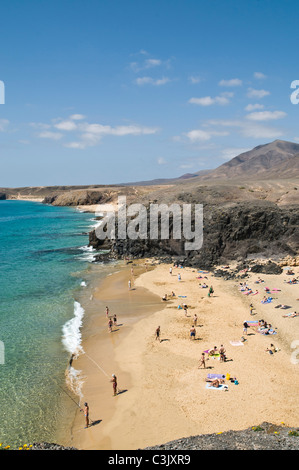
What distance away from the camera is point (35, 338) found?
2350 centimetres

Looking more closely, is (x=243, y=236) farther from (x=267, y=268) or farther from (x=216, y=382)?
(x=216, y=382)

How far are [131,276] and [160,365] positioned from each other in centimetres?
1957

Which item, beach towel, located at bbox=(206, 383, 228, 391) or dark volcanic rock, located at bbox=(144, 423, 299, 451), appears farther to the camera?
beach towel, located at bbox=(206, 383, 228, 391)

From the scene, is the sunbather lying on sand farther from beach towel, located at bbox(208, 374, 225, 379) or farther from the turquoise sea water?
the turquoise sea water

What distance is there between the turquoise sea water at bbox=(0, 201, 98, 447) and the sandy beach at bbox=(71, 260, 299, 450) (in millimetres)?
1472

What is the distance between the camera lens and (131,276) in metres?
38.7

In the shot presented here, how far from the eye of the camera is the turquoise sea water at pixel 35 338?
614 inches

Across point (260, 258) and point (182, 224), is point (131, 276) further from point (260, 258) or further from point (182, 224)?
point (260, 258)

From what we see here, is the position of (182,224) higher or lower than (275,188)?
lower

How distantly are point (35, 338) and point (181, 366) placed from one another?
430 inches

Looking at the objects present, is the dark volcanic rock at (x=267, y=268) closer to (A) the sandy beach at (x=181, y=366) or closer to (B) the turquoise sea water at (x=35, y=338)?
(A) the sandy beach at (x=181, y=366)

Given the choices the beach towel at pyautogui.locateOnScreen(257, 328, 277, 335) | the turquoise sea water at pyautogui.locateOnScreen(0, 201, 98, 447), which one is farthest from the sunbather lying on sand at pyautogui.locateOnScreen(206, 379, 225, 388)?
the turquoise sea water at pyautogui.locateOnScreen(0, 201, 98, 447)

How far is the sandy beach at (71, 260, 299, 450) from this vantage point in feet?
47.7
